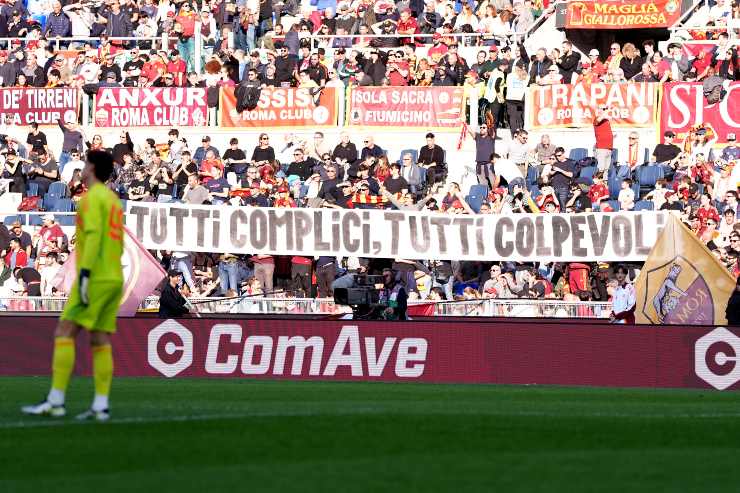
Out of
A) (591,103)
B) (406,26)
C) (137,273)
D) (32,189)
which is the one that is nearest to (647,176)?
(591,103)

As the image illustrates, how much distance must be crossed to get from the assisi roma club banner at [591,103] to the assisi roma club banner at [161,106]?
7083mm

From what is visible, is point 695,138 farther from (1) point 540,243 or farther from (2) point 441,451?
(2) point 441,451

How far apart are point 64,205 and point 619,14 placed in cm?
1228

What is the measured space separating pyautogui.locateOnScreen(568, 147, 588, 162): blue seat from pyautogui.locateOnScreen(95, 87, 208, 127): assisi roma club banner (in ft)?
25.8

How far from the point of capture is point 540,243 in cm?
2658

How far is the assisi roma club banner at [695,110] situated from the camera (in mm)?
29969

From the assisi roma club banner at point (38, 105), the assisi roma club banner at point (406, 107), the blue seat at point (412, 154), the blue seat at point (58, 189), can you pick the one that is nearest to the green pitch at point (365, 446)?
the blue seat at point (412, 154)

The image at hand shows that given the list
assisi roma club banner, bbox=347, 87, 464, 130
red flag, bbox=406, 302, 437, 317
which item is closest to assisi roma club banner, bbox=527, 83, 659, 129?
assisi roma club banner, bbox=347, 87, 464, 130

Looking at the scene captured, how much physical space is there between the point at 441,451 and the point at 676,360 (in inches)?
401

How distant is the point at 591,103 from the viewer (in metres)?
30.6

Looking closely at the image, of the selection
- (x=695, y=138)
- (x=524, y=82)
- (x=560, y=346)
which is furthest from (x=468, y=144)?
(x=560, y=346)

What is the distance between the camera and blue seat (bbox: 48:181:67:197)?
30953 millimetres

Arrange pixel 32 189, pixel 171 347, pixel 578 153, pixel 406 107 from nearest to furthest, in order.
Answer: pixel 171 347
pixel 578 153
pixel 32 189
pixel 406 107

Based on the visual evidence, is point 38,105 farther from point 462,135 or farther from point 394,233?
point 394,233
